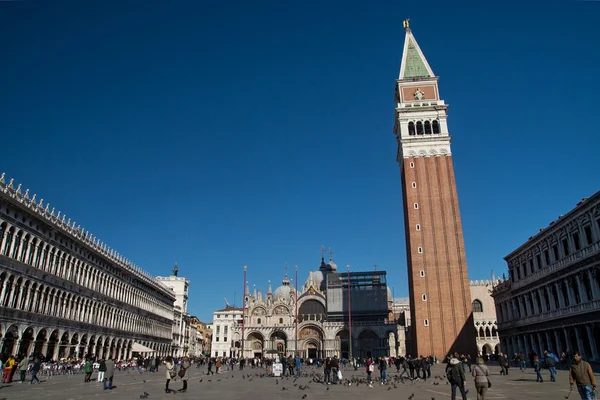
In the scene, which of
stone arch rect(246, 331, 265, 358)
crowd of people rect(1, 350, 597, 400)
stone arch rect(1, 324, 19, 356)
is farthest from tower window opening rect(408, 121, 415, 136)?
stone arch rect(1, 324, 19, 356)

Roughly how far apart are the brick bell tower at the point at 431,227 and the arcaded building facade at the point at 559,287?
5553mm

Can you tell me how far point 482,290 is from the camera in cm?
7381

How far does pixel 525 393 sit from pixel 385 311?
64.6 metres

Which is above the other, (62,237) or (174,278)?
(174,278)

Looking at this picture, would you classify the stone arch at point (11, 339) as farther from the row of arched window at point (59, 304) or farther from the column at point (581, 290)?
the column at point (581, 290)

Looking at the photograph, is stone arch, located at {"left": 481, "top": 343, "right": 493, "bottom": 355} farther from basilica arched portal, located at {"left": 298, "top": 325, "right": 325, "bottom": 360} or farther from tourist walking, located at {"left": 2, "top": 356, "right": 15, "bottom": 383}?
tourist walking, located at {"left": 2, "top": 356, "right": 15, "bottom": 383}

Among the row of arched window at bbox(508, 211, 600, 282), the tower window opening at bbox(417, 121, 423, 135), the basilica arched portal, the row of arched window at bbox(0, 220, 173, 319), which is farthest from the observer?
the basilica arched portal

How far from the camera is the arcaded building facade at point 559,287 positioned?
101ft

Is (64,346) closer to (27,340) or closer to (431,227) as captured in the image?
(27,340)

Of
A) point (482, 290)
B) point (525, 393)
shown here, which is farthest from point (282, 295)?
point (525, 393)

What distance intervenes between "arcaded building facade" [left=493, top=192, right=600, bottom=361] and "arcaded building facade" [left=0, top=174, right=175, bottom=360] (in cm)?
3860

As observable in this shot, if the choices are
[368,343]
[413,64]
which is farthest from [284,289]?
[413,64]

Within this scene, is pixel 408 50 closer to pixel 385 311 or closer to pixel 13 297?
pixel 385 311

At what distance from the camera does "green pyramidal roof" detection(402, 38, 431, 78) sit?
213 feet
